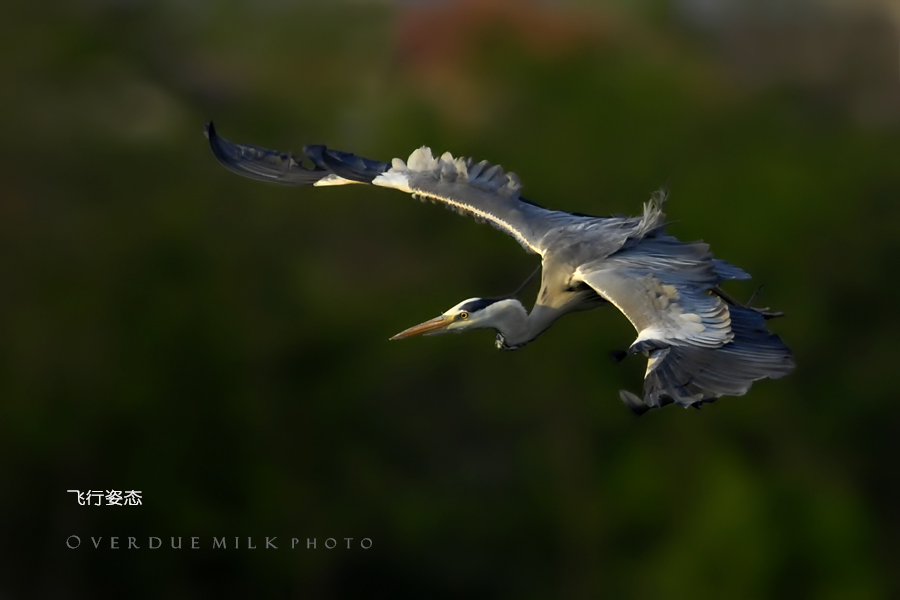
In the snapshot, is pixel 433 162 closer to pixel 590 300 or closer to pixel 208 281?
pixel 590 300

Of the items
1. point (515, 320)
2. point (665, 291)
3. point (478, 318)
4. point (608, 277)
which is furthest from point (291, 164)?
point (665, 291)

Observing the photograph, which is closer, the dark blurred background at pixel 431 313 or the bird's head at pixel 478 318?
the bird's head at pixel 478 318

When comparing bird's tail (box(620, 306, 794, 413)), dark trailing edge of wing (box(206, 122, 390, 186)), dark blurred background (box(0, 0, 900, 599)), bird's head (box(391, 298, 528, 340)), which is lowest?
dark blurred background (box(0, 0, 900, 599))

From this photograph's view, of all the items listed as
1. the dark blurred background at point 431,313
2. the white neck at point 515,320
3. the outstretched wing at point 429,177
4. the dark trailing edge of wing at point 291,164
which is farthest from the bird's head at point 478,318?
the dark blurred background at point 431,313

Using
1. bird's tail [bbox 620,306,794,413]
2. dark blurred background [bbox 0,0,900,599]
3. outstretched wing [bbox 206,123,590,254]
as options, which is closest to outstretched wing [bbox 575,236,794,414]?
bird's tail [bbox 620,306,794,413]

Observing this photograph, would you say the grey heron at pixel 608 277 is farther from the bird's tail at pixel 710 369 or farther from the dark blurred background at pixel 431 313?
the dark blurred background at pixel 431 313

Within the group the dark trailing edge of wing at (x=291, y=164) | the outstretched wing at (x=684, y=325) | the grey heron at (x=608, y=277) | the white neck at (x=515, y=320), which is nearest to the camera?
the outstretched wing at (x=684, y=325)

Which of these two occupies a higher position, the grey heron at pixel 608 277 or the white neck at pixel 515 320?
the grey heron at pixel 608 277

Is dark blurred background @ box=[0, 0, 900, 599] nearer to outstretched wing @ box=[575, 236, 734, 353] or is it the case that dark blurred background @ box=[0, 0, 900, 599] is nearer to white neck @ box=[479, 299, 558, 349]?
white neck @ box=[479, 299, 558, 349]
